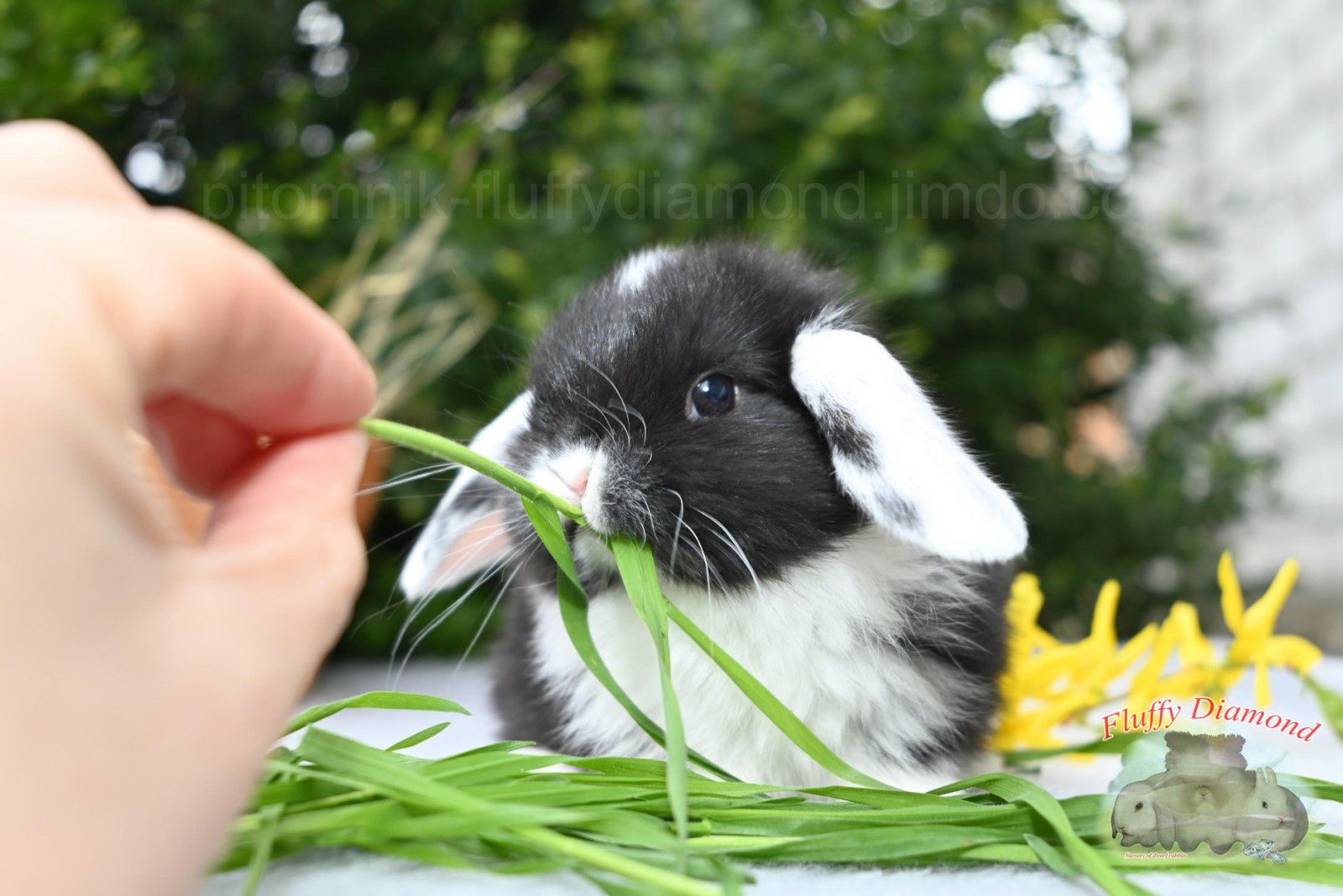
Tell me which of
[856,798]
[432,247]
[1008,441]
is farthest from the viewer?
[1008,441]

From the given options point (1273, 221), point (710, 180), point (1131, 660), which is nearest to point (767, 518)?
point (1131, 660)

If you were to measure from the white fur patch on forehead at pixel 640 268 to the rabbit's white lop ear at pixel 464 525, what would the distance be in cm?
11

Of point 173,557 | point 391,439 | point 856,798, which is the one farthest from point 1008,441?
point 173,557

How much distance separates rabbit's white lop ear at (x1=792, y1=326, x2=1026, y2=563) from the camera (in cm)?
57

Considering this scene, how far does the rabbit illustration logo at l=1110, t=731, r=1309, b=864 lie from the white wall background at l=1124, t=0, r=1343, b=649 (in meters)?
1.46

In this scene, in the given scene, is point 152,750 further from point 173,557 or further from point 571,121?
point 571,121

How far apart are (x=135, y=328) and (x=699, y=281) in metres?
0.42

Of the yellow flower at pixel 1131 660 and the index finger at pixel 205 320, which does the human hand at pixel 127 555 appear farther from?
the yellow flower at pixel 1131 660

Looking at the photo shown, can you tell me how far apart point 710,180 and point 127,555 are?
3.82ft

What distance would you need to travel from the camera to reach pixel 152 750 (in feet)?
1.11

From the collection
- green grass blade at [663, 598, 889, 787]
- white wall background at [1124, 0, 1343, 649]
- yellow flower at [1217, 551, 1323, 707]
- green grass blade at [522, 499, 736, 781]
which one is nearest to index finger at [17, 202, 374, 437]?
green grass blade at [522, 499, 736, 781]

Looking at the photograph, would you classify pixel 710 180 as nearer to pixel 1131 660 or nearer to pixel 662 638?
pixel 1131 660

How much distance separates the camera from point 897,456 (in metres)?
0.60

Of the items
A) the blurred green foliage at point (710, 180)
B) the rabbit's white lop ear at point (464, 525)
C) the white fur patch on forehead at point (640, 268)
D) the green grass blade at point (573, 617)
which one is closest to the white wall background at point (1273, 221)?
the blurred green foliage at point (710, 180)
